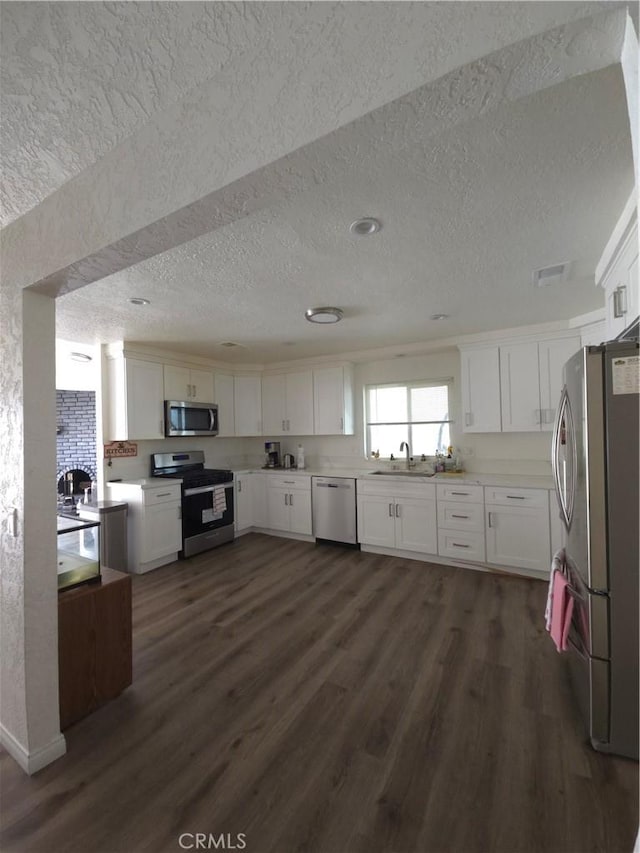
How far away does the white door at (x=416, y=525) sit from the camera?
3.79 m

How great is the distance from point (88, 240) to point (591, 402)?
6.95 feet

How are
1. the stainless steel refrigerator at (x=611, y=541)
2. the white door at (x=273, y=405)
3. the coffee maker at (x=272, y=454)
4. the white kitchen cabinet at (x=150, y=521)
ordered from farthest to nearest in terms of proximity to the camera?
A: the coffee maker at (x=272, y=454) < the white door at (x=273, y=405) < the white kitchen cabinet at (x=150, y=521) < the stainless steel refrigerator at (x=611, y=541)

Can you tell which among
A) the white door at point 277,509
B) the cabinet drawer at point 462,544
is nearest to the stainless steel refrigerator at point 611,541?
the cabinet drawer at point 462,544

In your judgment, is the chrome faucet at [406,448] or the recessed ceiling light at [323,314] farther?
the chrome faucet at [406,448]

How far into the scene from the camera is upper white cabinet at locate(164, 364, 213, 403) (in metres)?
4.38

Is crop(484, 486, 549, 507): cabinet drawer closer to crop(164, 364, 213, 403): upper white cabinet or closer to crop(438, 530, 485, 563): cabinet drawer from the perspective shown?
crop(438, 530, 485, 563): cabinet drawer

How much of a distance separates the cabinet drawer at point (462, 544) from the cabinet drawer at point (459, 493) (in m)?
0.32

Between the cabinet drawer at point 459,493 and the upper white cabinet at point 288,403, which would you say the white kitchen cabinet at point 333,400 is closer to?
the upper white cabinet at point 288,403

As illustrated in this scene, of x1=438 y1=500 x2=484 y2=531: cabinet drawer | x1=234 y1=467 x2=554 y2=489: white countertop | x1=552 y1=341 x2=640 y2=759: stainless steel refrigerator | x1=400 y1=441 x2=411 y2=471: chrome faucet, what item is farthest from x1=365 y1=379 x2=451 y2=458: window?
x1=552 y1=341 x2=640 y2=759: stainless steel refrigerator

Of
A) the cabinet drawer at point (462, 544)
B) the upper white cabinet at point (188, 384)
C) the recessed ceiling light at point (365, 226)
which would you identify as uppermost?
the recessed ceiling light at point (365, 226)

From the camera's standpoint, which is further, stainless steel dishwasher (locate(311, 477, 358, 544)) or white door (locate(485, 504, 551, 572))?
stainless steel dishwasher (locate(311, 477, 358, 544))

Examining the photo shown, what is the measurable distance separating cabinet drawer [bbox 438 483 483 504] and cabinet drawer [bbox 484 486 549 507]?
0.07 m

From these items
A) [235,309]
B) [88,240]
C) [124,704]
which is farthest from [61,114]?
[124,704]

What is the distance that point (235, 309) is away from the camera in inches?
115
